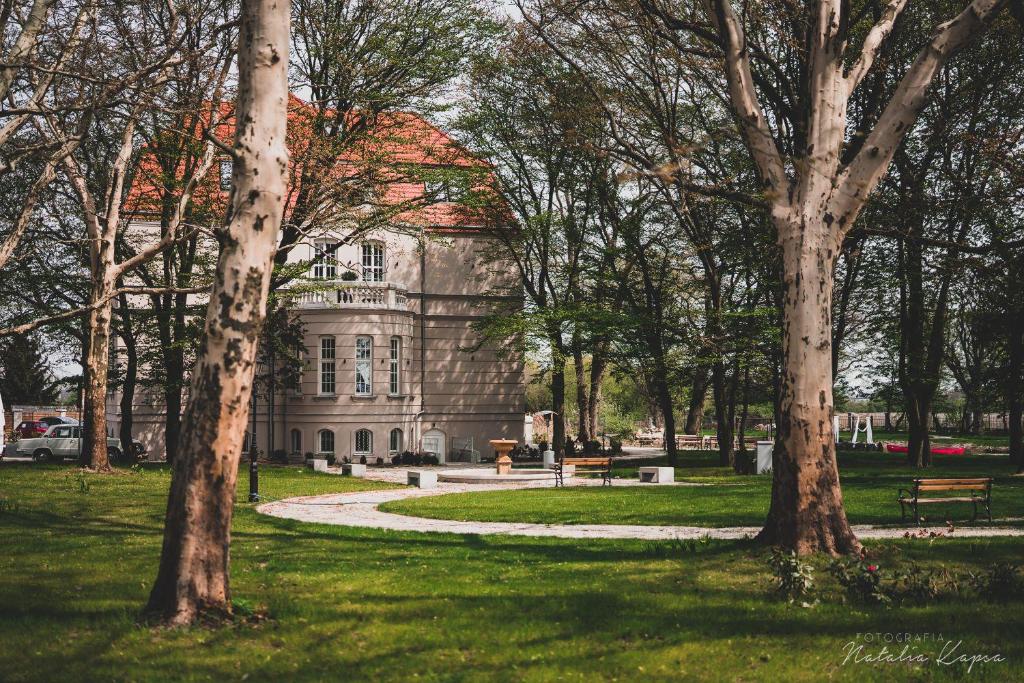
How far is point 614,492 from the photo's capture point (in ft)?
78.2

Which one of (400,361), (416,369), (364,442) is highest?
(400,361)

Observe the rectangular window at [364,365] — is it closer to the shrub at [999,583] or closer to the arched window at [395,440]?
the arched window at [395,440]

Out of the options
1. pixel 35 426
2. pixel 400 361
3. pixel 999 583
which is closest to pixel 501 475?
pixel 400 361

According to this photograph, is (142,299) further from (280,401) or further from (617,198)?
(617,198)

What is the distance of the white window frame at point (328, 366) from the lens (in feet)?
136

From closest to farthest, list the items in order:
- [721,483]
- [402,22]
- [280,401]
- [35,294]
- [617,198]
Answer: [721,483] < [402,22] < [35,294] < [617,198] < [280,401]

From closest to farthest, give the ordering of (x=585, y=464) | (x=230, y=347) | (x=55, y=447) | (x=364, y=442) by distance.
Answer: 1. (x=230, y=347)
2. (x=585, y=464)
3. (x=55, y=447)
4. (x=364, y=442)

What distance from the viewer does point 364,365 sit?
138ft

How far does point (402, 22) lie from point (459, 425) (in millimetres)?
21214

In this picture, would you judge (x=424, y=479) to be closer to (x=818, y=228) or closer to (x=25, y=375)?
(x=818, y=228)

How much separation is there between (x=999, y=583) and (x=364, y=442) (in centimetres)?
3449

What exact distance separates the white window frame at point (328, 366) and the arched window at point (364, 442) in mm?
2264

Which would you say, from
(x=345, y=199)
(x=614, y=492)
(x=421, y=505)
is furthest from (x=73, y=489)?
(x=614, y=492)

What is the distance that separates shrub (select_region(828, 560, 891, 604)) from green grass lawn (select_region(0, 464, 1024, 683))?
0.21 m
